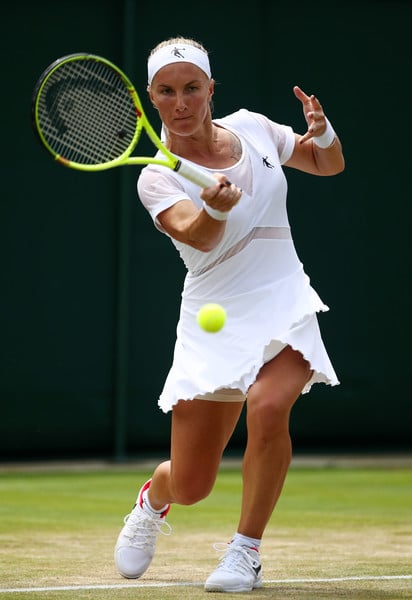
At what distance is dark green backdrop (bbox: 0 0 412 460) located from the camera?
8.52 m

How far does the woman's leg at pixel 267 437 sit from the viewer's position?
4.11 metres

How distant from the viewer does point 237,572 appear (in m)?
4.12

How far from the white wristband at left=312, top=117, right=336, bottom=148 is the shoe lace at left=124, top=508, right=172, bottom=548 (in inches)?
52.0

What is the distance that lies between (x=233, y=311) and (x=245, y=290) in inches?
2.9

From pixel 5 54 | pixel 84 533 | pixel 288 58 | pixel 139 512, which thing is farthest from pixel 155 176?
pixel 288 58

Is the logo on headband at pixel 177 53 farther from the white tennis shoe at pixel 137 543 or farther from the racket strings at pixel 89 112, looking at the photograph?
the white tennis shoe at pixel 137 543

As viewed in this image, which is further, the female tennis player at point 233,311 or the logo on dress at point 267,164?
the logo on dress at point 267,164

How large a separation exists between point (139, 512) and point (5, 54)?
4474 millimetres

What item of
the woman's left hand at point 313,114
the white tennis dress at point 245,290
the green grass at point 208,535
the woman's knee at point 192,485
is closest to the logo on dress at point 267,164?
the white tennis dress at point 245,290

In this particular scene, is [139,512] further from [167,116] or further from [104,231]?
[104,231]

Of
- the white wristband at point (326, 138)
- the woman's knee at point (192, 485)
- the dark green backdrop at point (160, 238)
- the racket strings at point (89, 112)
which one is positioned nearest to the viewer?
the racket strings at point (89, 112)

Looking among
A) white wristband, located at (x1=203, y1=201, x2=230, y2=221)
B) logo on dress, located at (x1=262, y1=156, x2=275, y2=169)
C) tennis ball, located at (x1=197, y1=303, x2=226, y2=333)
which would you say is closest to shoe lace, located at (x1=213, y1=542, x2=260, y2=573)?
tennis ball, located at (x1=197, y1=303, x2=226, y2=333)

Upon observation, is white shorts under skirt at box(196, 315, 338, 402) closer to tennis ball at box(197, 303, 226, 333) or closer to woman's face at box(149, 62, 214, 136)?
tennis ball at box(197, 303, 226, 333)

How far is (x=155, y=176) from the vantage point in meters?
4.20
